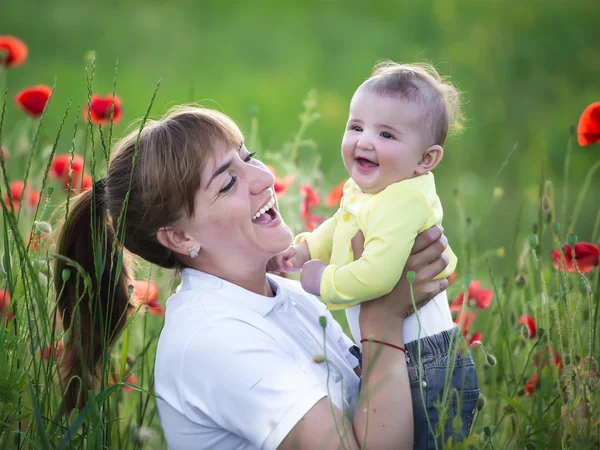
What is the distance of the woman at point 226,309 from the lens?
1928 mm

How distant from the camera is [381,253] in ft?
6.61

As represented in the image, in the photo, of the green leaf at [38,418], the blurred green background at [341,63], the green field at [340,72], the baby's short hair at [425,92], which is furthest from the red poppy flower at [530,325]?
the blurred green background at [341,63]

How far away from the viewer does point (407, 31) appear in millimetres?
8570

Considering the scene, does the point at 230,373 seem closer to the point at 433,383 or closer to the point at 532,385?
the point at 433,383

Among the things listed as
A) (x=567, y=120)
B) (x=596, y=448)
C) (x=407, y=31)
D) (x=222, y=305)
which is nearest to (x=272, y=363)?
(x=222, y=305)

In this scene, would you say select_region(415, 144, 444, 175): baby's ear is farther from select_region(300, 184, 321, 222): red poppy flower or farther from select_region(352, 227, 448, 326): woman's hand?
select_region(300, 184, 321, 222): red poppy flower

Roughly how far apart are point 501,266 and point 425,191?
3378 millimetres

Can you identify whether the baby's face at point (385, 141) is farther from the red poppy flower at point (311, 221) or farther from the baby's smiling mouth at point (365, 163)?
the red poppy flower at point (311, 221)

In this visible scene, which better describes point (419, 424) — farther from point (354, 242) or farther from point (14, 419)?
point (14, 419)

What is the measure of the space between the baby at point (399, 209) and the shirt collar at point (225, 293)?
0.12m

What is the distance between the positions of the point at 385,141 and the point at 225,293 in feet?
1.78

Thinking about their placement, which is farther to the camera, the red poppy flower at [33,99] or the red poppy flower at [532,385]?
the red poppy flower at [33,99]

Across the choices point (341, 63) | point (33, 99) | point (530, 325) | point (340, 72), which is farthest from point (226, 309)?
point (341, 63)

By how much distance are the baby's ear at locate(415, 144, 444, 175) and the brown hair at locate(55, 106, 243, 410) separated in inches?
19.6
